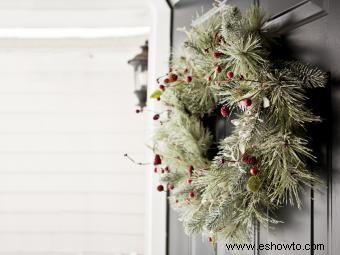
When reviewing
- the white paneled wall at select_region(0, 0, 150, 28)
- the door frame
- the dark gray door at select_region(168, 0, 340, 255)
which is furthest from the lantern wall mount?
the dark gray door at select_region(168, 0, 340, 255)

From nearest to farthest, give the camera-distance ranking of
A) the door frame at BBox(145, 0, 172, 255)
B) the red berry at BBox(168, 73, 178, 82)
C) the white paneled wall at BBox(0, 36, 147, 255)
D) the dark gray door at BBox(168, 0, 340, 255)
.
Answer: the dark gray door at BBox(168, 0, 340, 255) < the red berry at BBox(168, 73, 178, 82) < the door frame at BBox(145, 0, 172, 255) < the white paneled wall at BBox(0, 36, 147, 255)

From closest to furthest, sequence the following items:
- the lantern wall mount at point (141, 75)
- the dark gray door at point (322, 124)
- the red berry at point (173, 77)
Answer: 1. the dark gray door at point (322, 124)
2. the red berry at point (173, 77)
3. the lantern wall mount at point (141, 75)

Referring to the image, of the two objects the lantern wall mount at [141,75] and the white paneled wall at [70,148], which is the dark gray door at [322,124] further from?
the white paneled wall at [70,148]

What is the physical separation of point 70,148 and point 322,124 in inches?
73.1

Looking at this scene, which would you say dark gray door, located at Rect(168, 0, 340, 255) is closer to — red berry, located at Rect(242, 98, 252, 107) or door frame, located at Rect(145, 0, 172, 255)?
red berry, located at Rect(242, 98, 252, 107)

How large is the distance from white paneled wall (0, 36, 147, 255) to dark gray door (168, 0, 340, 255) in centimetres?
145

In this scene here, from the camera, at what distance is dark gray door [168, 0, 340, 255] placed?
107 cm

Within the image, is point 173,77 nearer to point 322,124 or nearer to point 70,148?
point 322,124

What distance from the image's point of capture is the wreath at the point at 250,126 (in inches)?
43.4

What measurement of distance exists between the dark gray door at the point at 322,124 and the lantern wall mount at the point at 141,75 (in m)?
1.11

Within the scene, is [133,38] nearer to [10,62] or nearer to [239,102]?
[10,62]

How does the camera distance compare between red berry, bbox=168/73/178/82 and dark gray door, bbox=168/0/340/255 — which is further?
red berry, bbox=168/73/178/82

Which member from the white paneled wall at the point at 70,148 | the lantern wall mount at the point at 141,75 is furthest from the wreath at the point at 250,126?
the white paneled wall at the point at 70,148

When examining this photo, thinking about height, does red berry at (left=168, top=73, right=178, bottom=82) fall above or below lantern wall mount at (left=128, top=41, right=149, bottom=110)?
below
